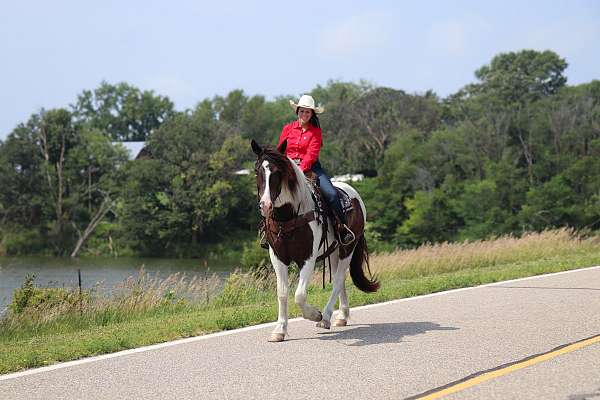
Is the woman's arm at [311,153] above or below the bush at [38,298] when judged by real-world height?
above

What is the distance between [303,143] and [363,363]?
3.35 metres

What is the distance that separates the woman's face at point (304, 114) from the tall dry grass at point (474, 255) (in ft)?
29.2

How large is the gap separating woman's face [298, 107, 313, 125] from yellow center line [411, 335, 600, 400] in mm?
4060

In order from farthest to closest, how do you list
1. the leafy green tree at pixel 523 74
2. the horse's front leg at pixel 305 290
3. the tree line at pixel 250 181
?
the leafy green tree at pixel 523 74 → the tree line at pixel 250 181 → the horse's front leg at pixel 305 290

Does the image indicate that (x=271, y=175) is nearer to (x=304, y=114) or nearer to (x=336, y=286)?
(x=304, y=114)

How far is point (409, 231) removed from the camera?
59.2 metres

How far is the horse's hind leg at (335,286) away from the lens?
9648 mm

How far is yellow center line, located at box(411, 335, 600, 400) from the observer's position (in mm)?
6445

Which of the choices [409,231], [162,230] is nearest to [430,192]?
[409,231]

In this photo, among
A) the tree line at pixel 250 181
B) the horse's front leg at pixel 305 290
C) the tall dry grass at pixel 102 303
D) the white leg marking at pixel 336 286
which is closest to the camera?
the horse's front leg at pixel 305 290

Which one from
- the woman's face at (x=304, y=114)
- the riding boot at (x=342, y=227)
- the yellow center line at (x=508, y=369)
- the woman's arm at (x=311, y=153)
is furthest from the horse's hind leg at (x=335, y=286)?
the yellow center line at (x=508, y=369)

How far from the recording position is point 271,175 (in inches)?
342

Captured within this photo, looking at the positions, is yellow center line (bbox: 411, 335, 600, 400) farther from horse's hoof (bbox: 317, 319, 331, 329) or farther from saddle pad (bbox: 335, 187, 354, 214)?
saddle pad (bbox: 335, 187, 354, 214)

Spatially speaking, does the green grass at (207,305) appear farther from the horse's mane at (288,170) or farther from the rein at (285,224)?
the horse's mane at (288,170)
